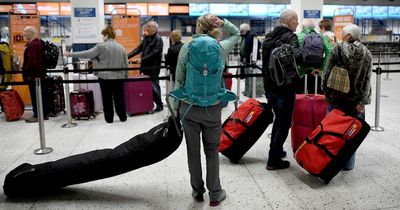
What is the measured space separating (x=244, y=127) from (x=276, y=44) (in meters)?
0.79

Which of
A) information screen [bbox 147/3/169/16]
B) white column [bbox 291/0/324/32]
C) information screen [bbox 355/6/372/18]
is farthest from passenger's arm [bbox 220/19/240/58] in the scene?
information screen [bbox 355/6/372/18]

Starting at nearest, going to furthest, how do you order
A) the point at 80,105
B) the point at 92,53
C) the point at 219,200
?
1. the point at 219,200
2. the point at 92,53
3. the point at 80,105

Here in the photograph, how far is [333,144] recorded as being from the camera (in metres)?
2.99

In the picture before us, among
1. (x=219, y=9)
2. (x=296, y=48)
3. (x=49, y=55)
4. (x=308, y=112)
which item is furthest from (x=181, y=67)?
(x=219, y=9)

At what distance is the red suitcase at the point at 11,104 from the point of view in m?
5.78

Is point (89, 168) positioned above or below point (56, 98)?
below

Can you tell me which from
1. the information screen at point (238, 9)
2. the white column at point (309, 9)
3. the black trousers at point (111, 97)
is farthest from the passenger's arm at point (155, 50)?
the information screen at point (238, 9)

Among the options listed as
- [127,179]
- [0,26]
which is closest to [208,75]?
[127,179]

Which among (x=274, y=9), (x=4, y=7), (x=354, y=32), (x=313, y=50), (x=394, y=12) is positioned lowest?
(x=313, y=50)

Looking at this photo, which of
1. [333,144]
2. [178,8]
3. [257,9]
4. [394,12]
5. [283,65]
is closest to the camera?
[333,144]

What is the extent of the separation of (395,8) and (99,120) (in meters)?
19.2

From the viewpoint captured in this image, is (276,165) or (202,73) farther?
(276,165)

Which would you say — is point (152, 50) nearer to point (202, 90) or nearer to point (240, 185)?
point (240, 185)

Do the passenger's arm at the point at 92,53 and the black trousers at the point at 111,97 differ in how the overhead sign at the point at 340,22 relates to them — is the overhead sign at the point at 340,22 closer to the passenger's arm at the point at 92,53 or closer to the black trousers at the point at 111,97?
the black trousers at the point at 111,97
